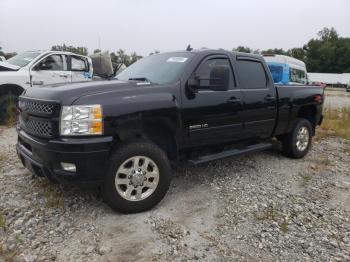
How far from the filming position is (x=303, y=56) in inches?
Result: 2906

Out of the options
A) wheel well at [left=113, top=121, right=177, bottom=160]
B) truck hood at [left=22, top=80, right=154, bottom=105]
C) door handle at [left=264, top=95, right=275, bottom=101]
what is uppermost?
truck hood at [left=22, top=80, right=154, bottom=105]

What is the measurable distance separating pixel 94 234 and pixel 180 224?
0.89 metres

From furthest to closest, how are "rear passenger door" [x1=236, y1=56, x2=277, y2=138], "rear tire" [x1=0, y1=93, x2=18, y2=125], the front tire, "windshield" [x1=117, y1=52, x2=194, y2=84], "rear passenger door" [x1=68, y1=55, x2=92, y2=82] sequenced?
"rear passenger door" [x1=68, y1=55, x2=92, y2=82] < "rear tire" [x1=0, y1=93, x2=18, y2=125] < "rear passenger door" [x1=236, y1=56, x2=277, y2=138] < "windshield" [x1=117, y1=52, x2=194, y2=84] < the front tire

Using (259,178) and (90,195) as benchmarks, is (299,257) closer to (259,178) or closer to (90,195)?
(259,178)

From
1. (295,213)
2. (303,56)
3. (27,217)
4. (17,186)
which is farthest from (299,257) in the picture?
(303,56)

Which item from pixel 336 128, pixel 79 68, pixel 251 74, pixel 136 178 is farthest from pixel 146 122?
pixel 336 128

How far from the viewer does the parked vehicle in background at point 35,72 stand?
823 centimetres

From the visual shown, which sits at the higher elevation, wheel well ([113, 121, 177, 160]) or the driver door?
the driver door

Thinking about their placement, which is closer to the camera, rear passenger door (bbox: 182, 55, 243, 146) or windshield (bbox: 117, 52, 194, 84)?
rear passenger door (bbox: 182, 55, 243, 146)

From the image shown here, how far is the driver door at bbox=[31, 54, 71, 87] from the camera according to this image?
28.3ft

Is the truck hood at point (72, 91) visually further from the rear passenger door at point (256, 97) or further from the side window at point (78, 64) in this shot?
the side window at point (78, 64)

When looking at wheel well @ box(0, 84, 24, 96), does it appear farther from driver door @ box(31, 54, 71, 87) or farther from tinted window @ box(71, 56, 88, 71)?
tinted window @ box(71, 56, 88, 71)

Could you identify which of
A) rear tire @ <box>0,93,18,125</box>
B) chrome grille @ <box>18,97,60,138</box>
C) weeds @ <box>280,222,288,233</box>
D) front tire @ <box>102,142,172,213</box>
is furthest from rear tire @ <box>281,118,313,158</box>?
rear tire @ <box>0,93,18,125</box>

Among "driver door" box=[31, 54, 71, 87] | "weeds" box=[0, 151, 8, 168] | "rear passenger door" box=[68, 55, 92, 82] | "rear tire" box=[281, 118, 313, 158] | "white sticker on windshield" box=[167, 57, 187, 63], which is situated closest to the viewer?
"white sticker on windshield" box=[167, 57, 187, 63]
